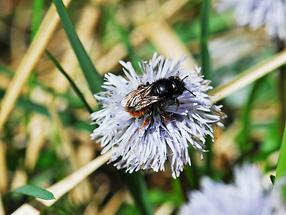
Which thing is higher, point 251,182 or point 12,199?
point 12,199

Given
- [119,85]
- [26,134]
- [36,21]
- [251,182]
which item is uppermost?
[36,21]

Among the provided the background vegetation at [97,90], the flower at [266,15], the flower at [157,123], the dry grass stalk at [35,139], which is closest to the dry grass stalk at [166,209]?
the background vegetation at [97,90]

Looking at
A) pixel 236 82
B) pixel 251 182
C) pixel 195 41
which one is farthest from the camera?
pixel 195 41

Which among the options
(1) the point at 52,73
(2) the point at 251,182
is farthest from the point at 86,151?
(2) the point at 251,182

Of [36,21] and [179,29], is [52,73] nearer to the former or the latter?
[179,29]

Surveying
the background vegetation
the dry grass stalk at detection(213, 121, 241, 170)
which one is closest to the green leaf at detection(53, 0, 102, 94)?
the background vegetation

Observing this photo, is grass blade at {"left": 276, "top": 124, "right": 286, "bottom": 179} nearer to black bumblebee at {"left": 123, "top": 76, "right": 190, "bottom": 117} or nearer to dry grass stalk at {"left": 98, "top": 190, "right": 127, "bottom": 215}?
black bumblebee at {"left": 123, "top": 76, "right": 190, "bottom": 117}

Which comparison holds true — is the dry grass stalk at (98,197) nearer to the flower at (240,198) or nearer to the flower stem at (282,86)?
the flower stem at (282,86)
